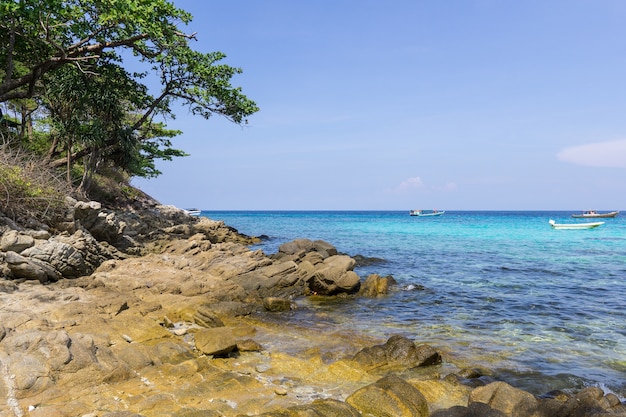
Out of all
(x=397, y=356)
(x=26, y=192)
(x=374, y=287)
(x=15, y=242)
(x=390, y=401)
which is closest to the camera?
(x=390, y=401)

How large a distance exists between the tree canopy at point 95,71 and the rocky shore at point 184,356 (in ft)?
28.1

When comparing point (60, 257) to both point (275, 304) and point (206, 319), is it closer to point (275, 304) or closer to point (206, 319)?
point (206, 319)

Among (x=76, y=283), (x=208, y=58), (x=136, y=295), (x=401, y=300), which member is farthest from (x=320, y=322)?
(x=208, y=58)

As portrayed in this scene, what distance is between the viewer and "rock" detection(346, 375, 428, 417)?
6457 mm

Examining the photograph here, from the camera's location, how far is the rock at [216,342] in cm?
874

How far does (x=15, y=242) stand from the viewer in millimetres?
13156

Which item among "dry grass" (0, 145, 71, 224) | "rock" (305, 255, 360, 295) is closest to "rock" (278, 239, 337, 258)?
"rock" (305, 255, 360, 295)

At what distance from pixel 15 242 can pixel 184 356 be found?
8577 mm

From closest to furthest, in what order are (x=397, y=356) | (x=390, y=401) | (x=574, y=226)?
(x=390, y=401)
(x=397, y=356)
(x=574, y=226)

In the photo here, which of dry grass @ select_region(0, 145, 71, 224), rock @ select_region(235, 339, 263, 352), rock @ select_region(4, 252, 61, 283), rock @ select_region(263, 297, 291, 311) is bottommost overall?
rock @ select_region(263, 297, 291, 311)

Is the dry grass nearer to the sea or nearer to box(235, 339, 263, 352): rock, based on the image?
the sea

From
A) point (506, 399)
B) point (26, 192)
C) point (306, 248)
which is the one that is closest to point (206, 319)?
point (506, 399)

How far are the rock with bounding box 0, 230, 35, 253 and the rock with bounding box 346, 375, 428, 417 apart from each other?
39.1 ft

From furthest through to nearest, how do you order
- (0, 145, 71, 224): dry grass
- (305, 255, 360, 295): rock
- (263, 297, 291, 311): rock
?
(305, 255, 360, 295): rock < (0, 145, 71, 224): dry grass < (263, 297, 291, 311): rock
